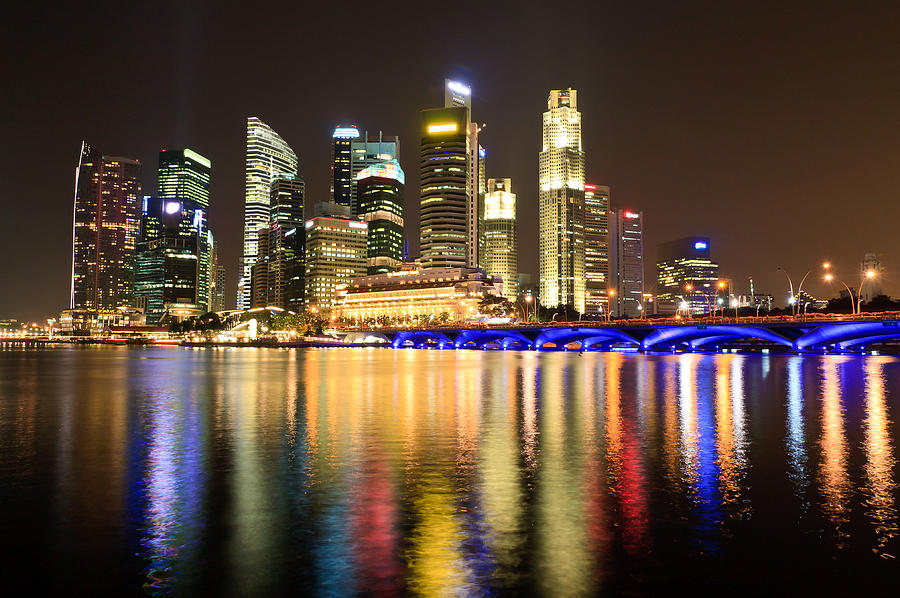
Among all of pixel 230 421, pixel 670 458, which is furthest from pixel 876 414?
pixel 230 421

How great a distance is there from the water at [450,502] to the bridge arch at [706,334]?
84386 mm

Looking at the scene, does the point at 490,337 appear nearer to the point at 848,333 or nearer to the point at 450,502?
the point at 848,333

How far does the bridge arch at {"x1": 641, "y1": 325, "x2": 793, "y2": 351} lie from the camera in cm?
10475

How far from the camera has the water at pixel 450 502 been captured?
341 inches

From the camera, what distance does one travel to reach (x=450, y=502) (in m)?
12.4

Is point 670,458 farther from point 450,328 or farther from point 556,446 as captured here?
point 450,328

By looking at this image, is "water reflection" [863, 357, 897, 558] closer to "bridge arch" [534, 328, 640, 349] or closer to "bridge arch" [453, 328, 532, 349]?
"bridge arch" [534, 328, 640, 349]

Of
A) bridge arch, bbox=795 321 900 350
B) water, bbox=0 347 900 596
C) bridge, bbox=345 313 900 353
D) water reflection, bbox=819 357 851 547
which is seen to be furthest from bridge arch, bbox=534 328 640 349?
water, bbox=0 347 900 596

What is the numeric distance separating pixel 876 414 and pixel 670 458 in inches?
600

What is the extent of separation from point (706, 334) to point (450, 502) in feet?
373

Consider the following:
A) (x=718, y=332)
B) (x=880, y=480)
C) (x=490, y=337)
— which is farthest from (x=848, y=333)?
(x=880, y=480)

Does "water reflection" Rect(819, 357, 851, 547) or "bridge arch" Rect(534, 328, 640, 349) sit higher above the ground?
"bridge arch" Rect(534, 328, 640, 349)

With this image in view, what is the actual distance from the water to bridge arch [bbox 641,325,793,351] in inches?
3322

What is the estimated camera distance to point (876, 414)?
2653cm
